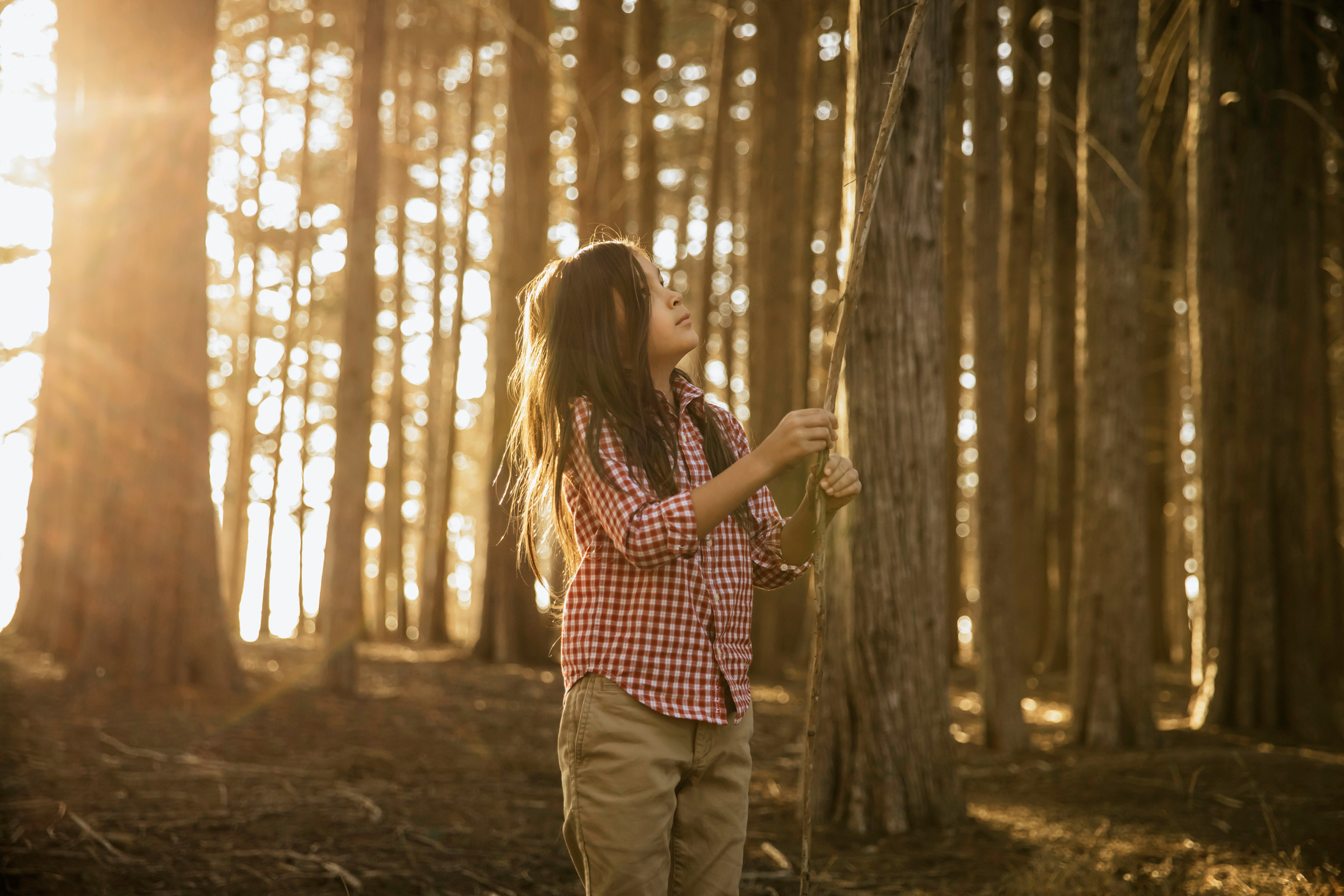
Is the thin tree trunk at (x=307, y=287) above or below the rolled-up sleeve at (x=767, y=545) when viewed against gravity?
above

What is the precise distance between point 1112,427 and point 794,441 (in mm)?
5176

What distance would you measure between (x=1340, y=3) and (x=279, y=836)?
9648 mm

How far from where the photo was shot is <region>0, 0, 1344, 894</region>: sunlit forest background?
447cm

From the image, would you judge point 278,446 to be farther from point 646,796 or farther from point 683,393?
point 646,796

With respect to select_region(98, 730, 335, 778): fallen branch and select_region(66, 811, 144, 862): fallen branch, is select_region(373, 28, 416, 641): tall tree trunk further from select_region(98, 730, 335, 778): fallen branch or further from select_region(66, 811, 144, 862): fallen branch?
select_region(66, 811, 144, 862): fallen branch

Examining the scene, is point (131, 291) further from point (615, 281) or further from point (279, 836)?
point (615, 281)

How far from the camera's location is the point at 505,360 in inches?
439

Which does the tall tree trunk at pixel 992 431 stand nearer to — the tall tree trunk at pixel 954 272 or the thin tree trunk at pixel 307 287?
the tall tree trunk at pixel 954 272

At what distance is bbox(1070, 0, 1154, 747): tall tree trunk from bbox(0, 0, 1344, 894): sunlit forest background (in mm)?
20

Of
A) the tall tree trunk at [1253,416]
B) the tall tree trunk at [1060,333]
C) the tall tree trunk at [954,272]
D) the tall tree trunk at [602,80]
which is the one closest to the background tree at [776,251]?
the tall tree trunk at [954,272]

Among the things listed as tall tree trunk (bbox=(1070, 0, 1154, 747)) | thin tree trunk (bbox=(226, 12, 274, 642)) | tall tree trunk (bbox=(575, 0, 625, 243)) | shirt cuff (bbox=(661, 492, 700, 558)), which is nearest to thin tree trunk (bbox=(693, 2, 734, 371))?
tall tree trunk (bbox=(575, 0, 625, 243))

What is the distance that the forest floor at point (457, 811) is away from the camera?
370 cm

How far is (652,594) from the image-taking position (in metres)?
2.07

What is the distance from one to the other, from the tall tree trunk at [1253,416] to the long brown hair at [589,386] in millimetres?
6088
